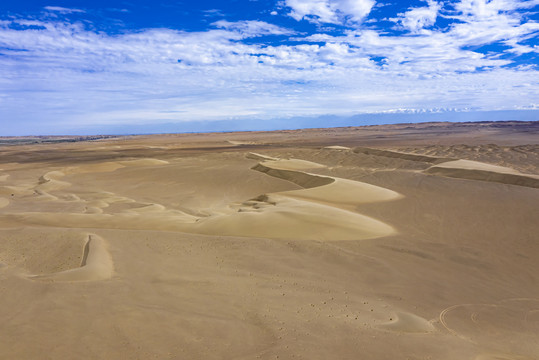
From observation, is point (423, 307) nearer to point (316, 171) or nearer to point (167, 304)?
point (167, 304)

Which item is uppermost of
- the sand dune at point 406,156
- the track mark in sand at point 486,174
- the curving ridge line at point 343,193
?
the sand dune at point 406,156

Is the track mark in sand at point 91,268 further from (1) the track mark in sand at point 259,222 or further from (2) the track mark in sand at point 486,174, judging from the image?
(2) the track mark in sand at point 486,174

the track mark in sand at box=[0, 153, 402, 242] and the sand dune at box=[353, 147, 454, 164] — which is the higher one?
the sand dune at box=[353, 147, 454, 164]

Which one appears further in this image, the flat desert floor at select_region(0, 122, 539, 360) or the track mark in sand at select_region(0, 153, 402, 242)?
the track mark in sand at select_region(0, 153, 402, 242)

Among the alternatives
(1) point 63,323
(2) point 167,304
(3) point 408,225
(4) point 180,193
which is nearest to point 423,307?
(2) point 167,304

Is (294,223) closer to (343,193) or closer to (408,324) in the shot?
(408,324)

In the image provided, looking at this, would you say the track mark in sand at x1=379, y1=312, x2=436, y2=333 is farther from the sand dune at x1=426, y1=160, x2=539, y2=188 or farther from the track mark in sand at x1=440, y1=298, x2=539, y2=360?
the sand dune at x1=426, y1=160, x2=539, y2=188

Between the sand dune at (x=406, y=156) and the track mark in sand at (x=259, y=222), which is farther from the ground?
the sand dune at (x=406, y=156)

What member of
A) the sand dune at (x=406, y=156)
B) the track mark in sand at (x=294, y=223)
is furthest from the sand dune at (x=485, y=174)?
the track mark in sand at (x=294, y=223)

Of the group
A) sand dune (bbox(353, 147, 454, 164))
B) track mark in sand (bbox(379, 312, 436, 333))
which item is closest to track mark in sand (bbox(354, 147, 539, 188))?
sand dune (bbox(353, 147, 454, 164))
